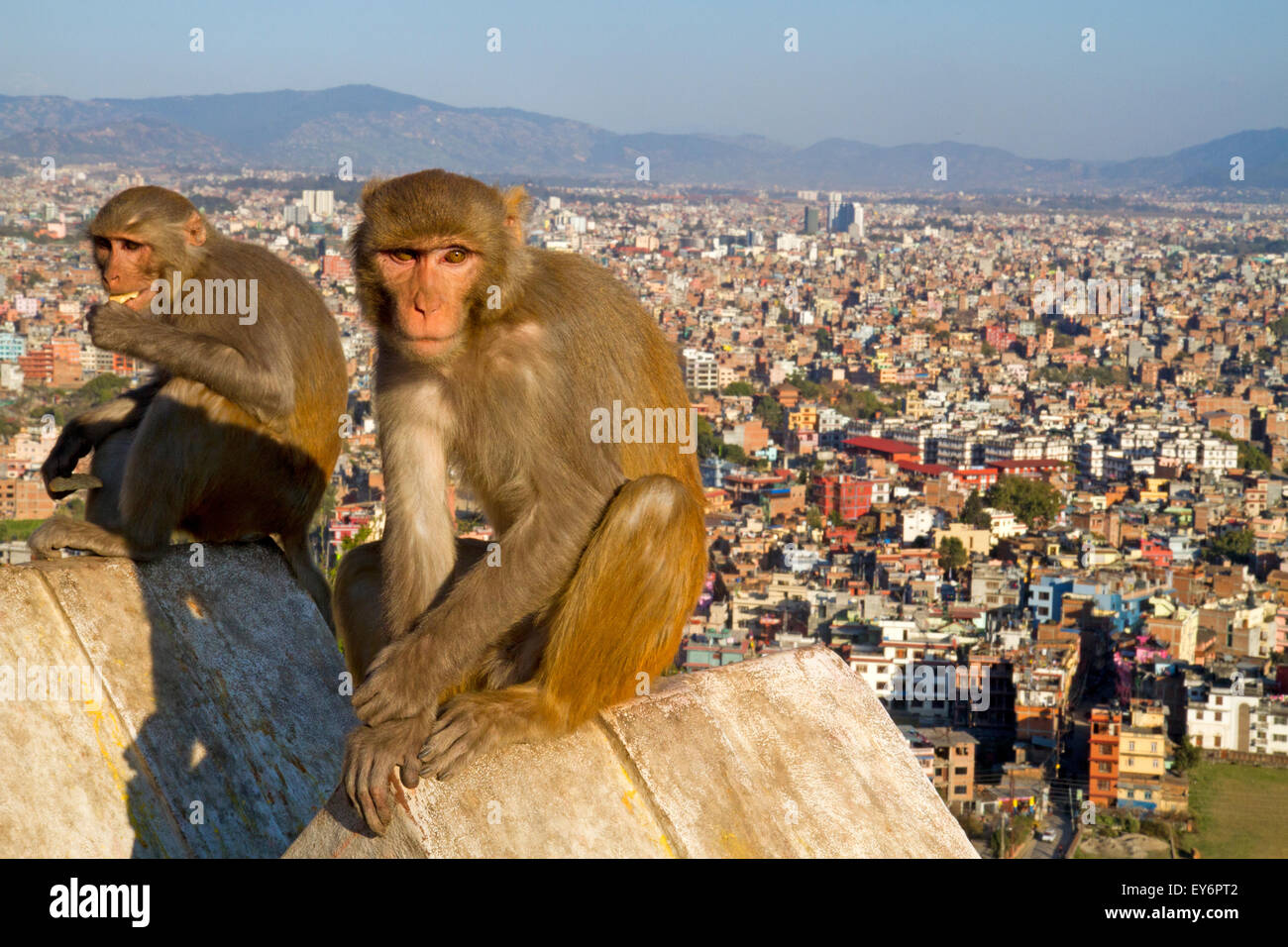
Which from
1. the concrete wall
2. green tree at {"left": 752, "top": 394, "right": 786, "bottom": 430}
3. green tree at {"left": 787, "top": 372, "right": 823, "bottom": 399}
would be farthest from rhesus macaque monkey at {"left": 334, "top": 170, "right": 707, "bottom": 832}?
green tree at {"left": 787, "top": 372, "right": 823, "bottom": 399}

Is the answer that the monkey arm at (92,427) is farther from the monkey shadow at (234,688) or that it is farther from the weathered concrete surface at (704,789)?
the weathered concrete surface at (704,789)

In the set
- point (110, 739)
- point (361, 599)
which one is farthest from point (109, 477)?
point (361, 599)

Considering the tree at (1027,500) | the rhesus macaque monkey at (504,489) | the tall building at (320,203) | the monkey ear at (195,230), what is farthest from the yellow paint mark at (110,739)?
the tree at (1027,500)

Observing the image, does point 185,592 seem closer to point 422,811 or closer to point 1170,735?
point 422,811

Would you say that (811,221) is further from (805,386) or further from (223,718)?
(223,718)

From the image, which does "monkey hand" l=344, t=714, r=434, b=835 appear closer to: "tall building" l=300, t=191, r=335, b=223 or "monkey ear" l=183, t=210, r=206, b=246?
"monkey ear" l=183, t=210, r=206, b=246

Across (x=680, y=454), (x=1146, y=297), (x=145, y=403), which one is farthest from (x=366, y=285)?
(x=1146, y=297)

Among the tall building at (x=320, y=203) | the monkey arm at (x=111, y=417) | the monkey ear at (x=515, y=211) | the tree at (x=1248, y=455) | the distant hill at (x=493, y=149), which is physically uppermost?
the distant hill at (x=493, y=149)
